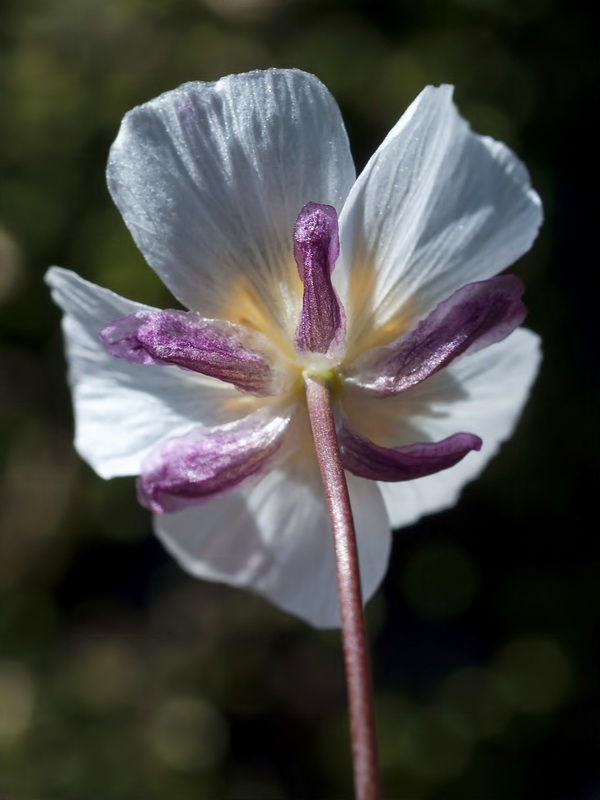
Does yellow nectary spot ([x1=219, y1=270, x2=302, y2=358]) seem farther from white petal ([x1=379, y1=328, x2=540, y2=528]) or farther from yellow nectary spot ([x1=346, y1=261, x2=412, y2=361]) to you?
white petal ([x1=379, y1=328, x2=540, y2=528])

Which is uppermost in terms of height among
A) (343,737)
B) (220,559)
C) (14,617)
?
(220,559)

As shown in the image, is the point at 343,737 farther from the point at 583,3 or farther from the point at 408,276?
the point at 583,3

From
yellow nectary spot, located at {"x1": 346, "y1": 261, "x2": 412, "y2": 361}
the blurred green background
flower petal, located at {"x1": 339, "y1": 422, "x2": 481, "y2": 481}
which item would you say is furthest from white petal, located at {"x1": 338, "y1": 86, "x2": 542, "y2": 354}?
the blurred green background

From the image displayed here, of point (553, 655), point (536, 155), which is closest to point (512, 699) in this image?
point (553, 655)

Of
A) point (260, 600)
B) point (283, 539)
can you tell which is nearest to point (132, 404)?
point (283, 539)

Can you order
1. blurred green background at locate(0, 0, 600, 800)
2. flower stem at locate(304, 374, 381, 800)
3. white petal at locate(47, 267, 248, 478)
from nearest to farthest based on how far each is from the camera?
flower stem at locate(304, 374, 381, 800)
white petal at locate(47, 267, 248, 478)
blurred green background at locate(0, 0, 600, 800)

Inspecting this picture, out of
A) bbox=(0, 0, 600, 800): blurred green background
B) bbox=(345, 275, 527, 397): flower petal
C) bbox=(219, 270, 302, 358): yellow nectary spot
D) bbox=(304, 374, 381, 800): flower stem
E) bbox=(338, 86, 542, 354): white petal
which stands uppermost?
bbox=(338, 86, 542, 354): white petal

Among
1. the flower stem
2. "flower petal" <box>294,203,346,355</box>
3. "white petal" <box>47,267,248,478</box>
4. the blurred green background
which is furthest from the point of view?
the blurred green background

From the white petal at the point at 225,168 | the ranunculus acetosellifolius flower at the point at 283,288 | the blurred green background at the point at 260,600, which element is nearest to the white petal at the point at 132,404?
the ranunculus acetosellifolius flower at the point at 283,288

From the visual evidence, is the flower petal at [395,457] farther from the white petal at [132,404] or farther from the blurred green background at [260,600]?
the blurred green background at [260,600]
